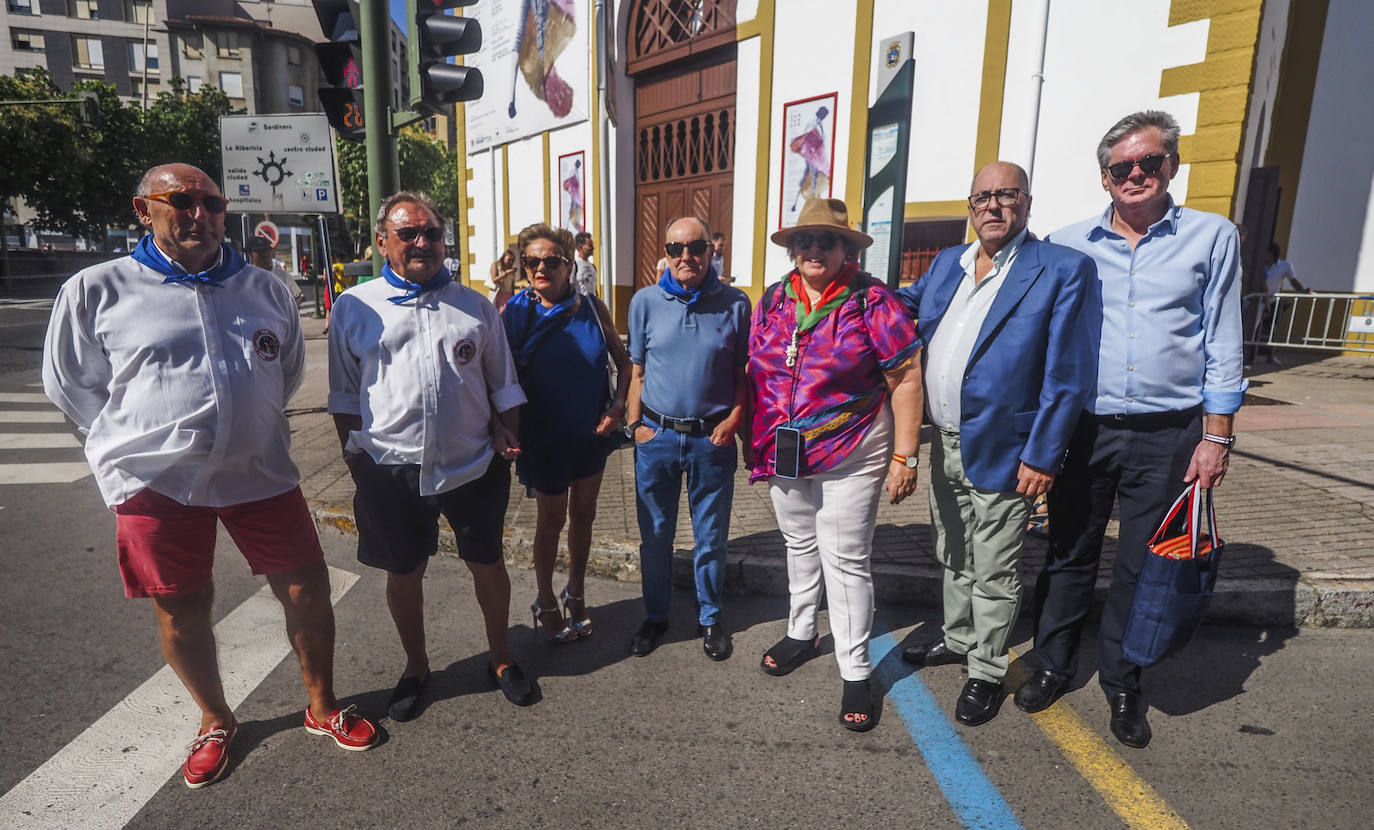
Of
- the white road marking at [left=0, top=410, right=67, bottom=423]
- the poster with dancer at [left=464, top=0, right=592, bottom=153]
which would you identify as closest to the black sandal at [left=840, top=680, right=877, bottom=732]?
the white road marking at [left=0, top=410, right=67, bottom=423]

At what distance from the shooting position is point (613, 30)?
12.4m

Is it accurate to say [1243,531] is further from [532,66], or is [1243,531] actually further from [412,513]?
[532,66]

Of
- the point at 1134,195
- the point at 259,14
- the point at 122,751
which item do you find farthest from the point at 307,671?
the point at 259,14

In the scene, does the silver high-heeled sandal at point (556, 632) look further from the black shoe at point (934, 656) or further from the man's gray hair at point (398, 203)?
the man's gray hair at point (398, 203)

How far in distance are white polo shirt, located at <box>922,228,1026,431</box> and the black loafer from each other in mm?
1880

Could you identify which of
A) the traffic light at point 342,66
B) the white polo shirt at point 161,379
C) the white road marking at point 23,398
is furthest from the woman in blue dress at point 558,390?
the white road marking at point 23,398

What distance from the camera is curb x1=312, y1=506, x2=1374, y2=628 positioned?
3.54 m

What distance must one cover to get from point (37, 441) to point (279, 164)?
3.57 metres

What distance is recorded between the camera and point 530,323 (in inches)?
126

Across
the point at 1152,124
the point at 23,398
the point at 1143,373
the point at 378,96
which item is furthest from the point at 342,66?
the point at 23,398

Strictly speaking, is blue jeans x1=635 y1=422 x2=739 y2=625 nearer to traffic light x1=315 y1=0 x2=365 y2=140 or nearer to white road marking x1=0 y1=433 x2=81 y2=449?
traffic light x1=315 y1=0 x2=365 y2=140

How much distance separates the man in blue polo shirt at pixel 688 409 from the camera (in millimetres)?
3146

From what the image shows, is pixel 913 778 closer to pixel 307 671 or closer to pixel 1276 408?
pixel 307 671

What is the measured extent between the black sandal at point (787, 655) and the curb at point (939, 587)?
72cm
